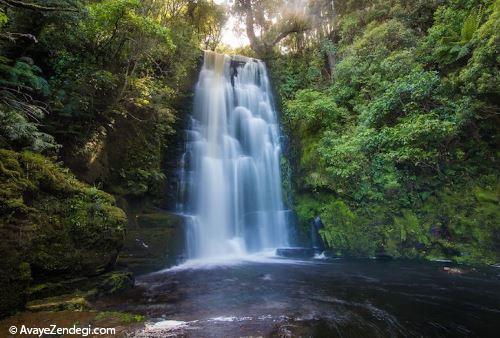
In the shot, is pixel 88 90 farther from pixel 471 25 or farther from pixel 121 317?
pixel 471 25

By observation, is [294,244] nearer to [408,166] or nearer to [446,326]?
[408,166]

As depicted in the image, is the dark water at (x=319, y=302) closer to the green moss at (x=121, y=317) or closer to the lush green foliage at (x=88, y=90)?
the green moss at (x=121, y=317)

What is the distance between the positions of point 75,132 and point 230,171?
6.56 m

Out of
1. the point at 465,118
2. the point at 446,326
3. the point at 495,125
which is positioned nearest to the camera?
the point at 446,326

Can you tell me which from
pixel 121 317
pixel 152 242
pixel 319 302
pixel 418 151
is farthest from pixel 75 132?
pixel 418 151

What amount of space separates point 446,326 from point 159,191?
8.96 m

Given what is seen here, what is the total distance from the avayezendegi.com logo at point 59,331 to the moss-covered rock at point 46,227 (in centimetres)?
55

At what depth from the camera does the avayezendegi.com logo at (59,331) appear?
3929 mm

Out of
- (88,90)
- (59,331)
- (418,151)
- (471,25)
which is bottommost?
(59,331)

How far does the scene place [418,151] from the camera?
991 cm

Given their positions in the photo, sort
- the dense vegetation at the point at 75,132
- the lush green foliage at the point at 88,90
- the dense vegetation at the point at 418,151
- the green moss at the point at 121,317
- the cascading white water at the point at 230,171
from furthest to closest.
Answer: the cascading white water at the point at 230,171, the dense vegetation at the point at 418,151, the lush green foliage at the point at 88,90, the dense vegetation at the point at 75,132, the green moss at the point at 121,317

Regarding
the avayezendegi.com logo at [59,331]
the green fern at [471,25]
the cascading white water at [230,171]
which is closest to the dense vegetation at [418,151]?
the green fern at [471,25]

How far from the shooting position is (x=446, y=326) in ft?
16.2

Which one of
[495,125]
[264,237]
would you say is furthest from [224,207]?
[495,125]
